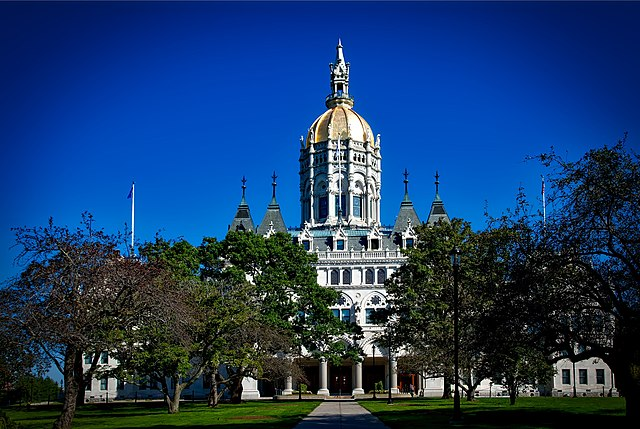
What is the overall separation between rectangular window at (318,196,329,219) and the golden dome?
8.99 m

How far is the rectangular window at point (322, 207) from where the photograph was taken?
11312 cm

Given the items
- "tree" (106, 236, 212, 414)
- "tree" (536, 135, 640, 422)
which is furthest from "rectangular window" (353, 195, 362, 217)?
"tree" (536, 135, 640, 422)

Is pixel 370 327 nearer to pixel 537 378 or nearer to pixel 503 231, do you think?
pixel 537 378

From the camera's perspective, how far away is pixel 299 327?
69.1m

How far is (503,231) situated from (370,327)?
5621cm

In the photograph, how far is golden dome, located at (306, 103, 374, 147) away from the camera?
382 ft

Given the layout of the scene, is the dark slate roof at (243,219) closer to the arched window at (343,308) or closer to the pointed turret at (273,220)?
the pointed turret at (273,220)

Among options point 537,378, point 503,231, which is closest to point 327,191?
point 537,378

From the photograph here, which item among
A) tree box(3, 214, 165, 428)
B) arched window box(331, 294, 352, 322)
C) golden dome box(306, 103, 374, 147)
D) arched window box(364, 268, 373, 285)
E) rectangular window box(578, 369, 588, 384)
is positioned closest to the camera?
tree box(3, 214, 165, 428)

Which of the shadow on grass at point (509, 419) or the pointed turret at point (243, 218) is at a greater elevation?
the pointed turret at point (243, 218)

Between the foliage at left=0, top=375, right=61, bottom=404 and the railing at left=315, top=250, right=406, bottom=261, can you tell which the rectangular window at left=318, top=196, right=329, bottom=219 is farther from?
the foliage at left=0, top=375, right=61, bottom=404

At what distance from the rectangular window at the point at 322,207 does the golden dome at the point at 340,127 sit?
8993 mm

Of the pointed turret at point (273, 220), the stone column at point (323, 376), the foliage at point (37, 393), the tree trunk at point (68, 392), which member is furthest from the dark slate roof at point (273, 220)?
the tree trunk at point (68, 392)

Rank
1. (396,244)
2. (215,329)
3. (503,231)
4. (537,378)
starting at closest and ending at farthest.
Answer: (503,231) → (215,329) → (537,378) → (396,244)
